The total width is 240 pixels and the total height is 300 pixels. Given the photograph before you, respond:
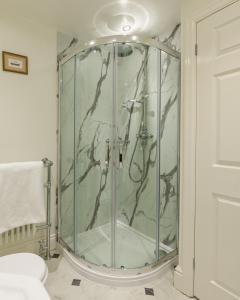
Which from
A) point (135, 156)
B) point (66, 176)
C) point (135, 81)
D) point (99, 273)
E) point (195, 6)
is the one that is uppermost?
point (195, 6)

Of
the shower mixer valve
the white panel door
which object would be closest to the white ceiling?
the white panel door

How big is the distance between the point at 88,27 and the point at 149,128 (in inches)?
45.1

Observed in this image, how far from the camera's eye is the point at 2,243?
6.12 feet

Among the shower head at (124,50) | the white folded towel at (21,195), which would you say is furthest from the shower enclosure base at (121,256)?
the shower head at (124,50)

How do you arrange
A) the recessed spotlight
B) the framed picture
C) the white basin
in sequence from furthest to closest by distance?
the recessed spotlight
the framed picture
the white basin

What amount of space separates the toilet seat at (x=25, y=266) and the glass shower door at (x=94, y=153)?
60 centimetres

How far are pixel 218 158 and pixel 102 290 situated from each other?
1.28 m

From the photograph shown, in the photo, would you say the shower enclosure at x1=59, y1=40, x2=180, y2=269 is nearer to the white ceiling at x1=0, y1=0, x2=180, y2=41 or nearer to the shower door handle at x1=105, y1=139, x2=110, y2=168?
the shower door handle at x1=105, y1=139, x2=110, y2=168

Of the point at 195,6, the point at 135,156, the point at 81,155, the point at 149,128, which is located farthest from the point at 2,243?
the point at 195,6

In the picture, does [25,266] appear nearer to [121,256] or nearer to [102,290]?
[102,290]

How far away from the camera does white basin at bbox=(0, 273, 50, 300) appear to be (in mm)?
774

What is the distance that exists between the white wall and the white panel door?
1.37m

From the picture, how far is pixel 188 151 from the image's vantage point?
156 cm

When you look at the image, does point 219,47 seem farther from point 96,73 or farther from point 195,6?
point 96,73
